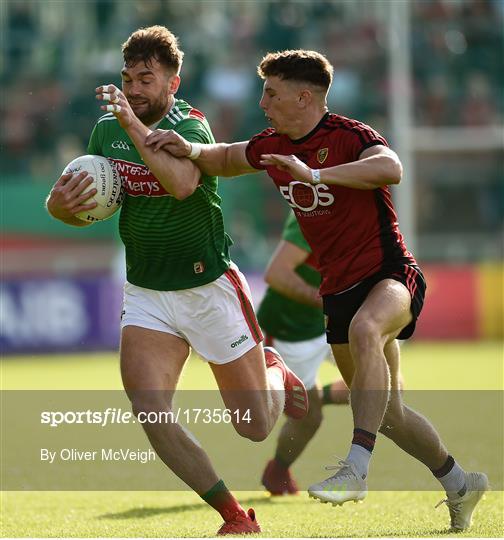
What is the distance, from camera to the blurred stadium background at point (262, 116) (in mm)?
20875

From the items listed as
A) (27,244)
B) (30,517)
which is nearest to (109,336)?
(27,244)

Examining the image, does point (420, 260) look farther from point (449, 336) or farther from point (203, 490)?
point (203, 490)

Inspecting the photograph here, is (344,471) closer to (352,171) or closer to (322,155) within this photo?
(352,171)

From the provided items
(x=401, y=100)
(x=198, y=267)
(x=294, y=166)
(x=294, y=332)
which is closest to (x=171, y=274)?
(x=198, y=267)

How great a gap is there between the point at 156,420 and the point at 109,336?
1331 cm

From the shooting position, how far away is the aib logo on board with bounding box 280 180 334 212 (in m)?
6.17

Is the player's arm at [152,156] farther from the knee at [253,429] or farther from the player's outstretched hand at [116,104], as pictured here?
the knee at [253,429]

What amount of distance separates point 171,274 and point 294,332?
2.04 m

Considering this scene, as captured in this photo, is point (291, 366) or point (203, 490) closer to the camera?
point (203, 490)

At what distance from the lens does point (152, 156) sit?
620cm

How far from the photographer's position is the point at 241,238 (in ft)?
A: 67.4

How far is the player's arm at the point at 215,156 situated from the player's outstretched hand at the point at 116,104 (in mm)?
200

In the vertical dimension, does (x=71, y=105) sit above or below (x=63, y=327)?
above

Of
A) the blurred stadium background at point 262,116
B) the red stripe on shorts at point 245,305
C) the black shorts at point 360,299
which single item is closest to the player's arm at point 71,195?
the red stripe on shorts at point 245,305
